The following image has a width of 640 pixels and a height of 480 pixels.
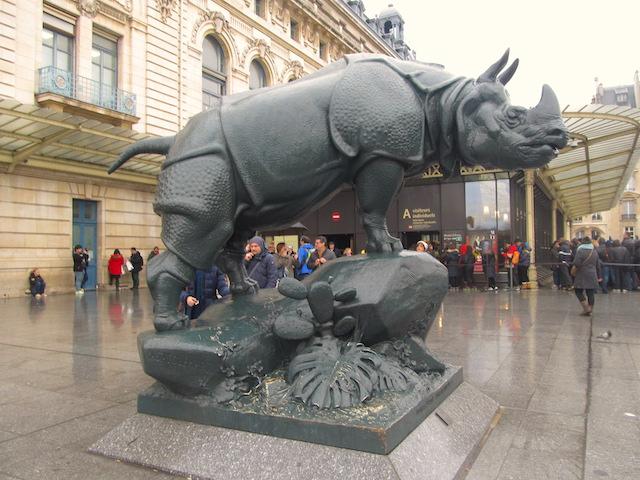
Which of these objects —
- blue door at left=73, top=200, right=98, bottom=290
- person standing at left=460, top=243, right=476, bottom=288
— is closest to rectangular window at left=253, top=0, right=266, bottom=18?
blue door at left=73, top=200, right=98, bottom=290

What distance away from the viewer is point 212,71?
2159cm

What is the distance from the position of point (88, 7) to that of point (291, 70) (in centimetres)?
1105

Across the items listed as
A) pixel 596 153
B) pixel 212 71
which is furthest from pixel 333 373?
pixel 212 71

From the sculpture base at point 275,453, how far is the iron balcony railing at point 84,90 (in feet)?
50.8

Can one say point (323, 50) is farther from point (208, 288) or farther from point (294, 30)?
point (208, 288)

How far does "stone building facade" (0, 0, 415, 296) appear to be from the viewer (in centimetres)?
1442

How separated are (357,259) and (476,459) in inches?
48.6

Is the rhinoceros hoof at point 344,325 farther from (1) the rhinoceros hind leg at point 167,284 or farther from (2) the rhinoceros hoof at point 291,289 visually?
(1) the rhinoceros hind leg at point 167,284

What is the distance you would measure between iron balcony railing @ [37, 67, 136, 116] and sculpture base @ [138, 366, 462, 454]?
1551 centimetres

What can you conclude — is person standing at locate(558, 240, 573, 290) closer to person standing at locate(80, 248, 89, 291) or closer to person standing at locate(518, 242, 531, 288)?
person standing at locate(518, 242, 531, 288)

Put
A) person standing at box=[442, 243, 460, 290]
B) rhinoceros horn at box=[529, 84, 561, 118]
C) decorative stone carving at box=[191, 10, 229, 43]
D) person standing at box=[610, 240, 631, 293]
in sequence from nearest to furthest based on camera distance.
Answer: rhinoceros horn at box=[529, 84, 561, 118]
person standing at box=[610, 240, 631, 293]
person standing at box=[442, 243, 460, 290]
decorative stone carving at box=[191, 10, 229, 43]

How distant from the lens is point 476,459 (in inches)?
103

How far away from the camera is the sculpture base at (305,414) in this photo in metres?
2.21

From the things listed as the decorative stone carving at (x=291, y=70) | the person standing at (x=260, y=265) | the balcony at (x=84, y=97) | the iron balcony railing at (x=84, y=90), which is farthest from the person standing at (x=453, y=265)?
the decorative stone carving at (x=291, y=70)
